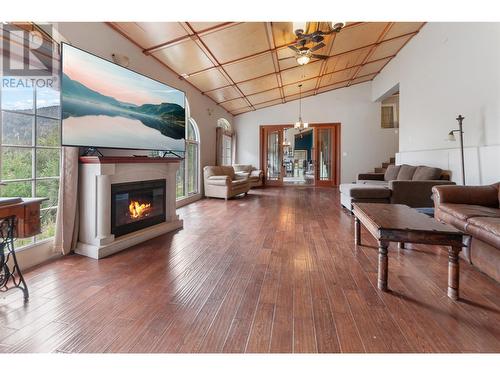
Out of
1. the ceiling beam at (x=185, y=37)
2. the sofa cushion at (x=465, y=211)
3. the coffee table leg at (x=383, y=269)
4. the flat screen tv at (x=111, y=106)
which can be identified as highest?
the ceiling beam at (x=185, y=37)

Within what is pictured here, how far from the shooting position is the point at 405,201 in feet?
14.2

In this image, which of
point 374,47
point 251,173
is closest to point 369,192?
point 374,47

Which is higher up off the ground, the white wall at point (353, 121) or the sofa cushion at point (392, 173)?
the white wall at point (353, 121)

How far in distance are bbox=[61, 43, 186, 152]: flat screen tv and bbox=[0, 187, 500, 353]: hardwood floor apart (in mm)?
1261

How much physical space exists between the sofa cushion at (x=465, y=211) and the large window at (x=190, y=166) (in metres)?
4.84

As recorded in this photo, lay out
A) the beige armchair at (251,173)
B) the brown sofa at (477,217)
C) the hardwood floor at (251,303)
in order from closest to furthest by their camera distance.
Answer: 1. the hardwood floor at (251,303)
2. the brown sofa at (477,217)
3. the beige armchair at (251,173)

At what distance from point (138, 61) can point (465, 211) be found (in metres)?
4.56

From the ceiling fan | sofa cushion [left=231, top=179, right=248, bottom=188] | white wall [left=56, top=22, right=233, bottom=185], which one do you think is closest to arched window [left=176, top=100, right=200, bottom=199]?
white wall [left=56, top=22, right=233, bottom=185]

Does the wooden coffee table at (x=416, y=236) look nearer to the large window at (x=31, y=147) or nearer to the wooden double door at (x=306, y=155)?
the large window at (x=31, y=147)

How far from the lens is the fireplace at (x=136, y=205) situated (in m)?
3.01

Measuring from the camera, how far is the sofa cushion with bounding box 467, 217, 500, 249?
204 cm

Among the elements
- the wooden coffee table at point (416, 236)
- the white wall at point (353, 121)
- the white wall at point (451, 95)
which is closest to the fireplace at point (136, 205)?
Answer: the wooden coffee table at point (416, 236)

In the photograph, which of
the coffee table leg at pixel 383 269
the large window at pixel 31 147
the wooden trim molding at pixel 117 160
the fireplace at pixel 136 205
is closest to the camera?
the coffee table leg at pixel 383 269

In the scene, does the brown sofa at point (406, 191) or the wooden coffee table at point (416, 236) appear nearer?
the wooden coffee table at point (416, 236)
